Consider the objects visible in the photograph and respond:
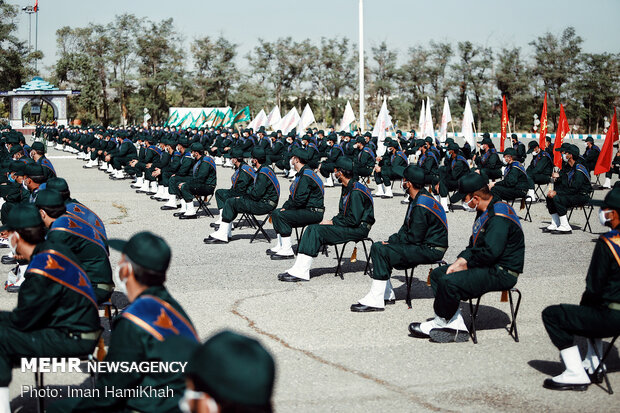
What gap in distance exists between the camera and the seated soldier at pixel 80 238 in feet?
20.7

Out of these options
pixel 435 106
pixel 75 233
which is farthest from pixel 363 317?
pixel 435 106

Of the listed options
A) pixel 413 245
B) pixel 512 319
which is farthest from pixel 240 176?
pixel 512 319

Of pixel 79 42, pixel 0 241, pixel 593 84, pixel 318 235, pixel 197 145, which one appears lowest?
pixel 0 241

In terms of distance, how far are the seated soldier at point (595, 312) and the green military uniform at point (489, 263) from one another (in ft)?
3.72

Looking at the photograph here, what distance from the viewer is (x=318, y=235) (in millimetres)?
9570

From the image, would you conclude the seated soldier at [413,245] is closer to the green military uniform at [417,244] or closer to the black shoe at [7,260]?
the green military uniform at [417,244]

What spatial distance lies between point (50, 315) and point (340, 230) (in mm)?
5508

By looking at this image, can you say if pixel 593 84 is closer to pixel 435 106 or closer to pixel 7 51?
pixel 435 106

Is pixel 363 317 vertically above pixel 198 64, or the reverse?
pixel 198 64

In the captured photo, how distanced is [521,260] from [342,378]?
2.46 metres

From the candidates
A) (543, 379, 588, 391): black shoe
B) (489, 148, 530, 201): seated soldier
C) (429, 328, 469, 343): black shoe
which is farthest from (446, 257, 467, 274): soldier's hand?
(489, 148, 530, 201): seated soldier

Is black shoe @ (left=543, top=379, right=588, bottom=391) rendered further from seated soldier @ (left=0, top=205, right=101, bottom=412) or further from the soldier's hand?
seated soldier @ (left=0, top=205, right=101, bottom=412)

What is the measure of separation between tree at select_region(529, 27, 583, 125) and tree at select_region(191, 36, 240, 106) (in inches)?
1246

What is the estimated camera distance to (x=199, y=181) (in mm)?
15914
